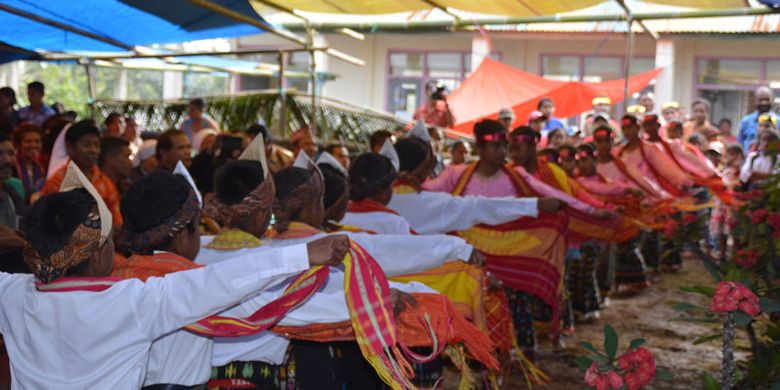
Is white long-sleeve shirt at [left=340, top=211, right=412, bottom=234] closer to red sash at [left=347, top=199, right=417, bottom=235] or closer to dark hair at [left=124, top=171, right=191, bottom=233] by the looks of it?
red sash at [left=347, top=199, right=417, bottom=235]

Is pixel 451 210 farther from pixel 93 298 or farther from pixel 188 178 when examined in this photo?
pixel 93 298

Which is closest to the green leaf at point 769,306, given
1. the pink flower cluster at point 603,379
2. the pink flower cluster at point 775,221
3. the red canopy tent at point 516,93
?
the pink flower cluster at point 603,379

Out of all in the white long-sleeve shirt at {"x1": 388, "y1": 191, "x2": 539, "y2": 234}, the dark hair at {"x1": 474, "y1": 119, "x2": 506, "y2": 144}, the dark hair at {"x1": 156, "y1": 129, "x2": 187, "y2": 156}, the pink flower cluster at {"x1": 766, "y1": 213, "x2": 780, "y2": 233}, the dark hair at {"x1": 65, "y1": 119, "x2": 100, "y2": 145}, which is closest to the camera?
the pink flower cluster at {"x1": 766, "y1": 213, "x2": 780, "y2": 233}

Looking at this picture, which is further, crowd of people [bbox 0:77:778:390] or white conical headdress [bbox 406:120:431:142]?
white conical headdress [bbox 406:120:431:142]

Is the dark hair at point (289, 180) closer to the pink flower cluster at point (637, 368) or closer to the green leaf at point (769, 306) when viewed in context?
the pink flower cluster at point (637, 368)

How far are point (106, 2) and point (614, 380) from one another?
5789mm

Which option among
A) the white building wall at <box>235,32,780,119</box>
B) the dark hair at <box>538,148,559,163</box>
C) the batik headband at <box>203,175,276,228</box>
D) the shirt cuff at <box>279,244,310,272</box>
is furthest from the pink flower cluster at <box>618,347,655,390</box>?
the white building wall at <box>235,32,780,119</box>

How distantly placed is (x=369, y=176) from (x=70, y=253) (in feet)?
8.09

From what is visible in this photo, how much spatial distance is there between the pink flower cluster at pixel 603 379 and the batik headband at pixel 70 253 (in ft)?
5.56

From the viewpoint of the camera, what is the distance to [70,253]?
292 centimetres

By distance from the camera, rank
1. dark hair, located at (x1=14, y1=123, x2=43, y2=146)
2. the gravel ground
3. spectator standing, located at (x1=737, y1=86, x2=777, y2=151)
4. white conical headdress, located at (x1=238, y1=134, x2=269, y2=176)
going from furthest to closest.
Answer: spectator standing, located at (x1=737, y1=86, x2=777, y2=151), dark hair, located at (x1=14, y1=123, x2=43, y2=146), the gravel ground, white conical headdress, located at (x1=238, y1=134, x2=269, y2=176)

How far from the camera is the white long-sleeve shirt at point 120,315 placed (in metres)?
2.92

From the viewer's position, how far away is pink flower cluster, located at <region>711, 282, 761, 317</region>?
3.40 metres

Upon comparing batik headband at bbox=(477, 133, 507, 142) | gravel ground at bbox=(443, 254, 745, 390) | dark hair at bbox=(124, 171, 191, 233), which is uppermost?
batik headband at bbox=(477, 133, 507, 142)
